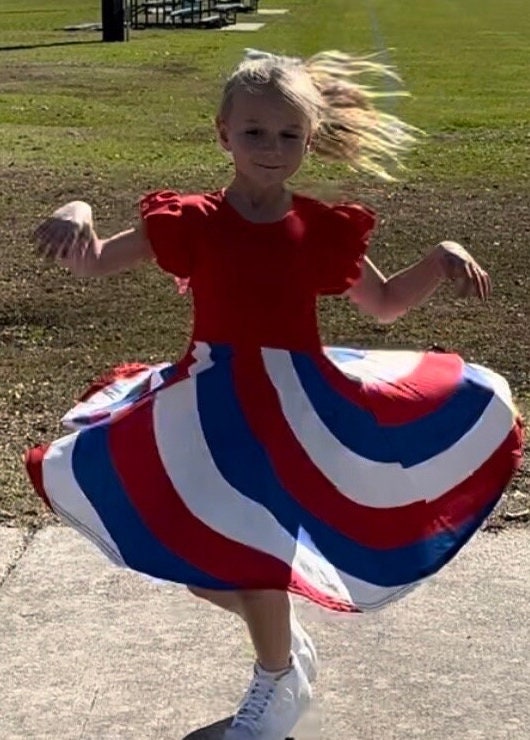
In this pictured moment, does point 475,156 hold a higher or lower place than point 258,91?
lower

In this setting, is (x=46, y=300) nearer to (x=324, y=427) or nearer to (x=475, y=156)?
(x=324, y=427)

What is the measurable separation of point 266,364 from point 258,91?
0.54m

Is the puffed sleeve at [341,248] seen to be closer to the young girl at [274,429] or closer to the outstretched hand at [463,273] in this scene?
the young girl at [274,429]

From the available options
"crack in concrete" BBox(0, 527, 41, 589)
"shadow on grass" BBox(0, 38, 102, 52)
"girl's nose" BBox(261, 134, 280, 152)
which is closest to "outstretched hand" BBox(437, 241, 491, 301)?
"girl's nose" BBox(261, 134, 280, 152)

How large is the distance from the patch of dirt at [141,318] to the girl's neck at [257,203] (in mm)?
1378

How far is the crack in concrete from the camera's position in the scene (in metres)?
3.66

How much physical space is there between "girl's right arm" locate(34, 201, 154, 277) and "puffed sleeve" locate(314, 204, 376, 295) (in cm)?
35

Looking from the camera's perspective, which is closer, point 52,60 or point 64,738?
point 64,738

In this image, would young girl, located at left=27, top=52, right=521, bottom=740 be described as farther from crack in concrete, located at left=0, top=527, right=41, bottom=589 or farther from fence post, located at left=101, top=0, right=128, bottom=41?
fence post, located at left=101, top=0, right=128, bottom=41

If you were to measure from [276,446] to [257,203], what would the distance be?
511mm

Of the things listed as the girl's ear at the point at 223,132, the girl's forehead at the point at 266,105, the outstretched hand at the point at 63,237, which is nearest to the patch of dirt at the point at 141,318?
the outstretched hand at the point at 63,237

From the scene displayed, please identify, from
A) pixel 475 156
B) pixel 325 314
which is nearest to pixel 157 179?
pixel 475 156

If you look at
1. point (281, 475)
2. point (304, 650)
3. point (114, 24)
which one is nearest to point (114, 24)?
point (114, 24)

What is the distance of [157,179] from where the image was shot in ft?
31.9
